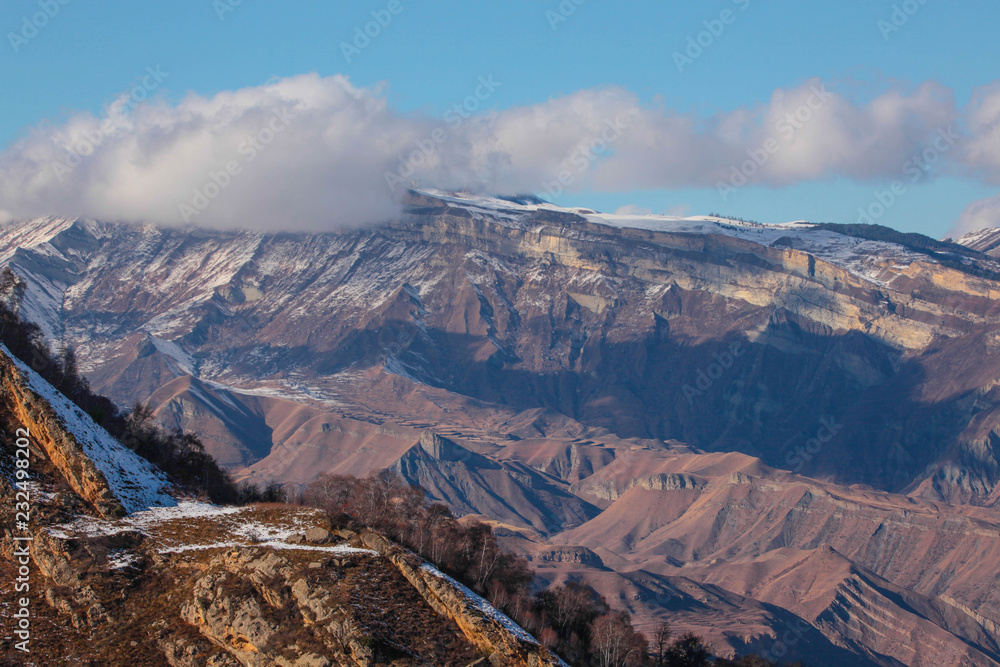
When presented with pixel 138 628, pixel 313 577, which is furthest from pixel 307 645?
pixel 138 628

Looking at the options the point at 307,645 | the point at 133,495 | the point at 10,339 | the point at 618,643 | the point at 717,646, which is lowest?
the point at 717,646

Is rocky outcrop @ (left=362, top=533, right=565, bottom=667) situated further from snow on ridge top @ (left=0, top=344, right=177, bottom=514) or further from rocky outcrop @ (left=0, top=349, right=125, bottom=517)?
rocky outcrop @ (left=0, top=349, right=125, bottom=517)

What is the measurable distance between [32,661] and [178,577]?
8.47 meters

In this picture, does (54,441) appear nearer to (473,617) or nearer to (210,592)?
(210,592)

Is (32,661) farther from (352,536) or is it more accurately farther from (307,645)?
(352,536)

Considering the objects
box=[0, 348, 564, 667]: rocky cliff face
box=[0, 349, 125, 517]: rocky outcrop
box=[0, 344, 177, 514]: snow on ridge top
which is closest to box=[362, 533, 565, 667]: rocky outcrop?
box=[0, 348, 564, 667]: rocky cliff face

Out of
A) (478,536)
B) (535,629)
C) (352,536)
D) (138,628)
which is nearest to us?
(138,628)

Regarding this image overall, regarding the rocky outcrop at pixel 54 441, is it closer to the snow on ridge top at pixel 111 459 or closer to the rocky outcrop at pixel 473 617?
the snow on ridge top at pixel 111 459

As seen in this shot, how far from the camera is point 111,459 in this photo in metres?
67.7

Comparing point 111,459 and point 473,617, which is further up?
point 111,459

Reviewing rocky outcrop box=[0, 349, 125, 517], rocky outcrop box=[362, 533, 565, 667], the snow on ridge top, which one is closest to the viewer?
rocky outcrop box=[362, 533, 565, 667]

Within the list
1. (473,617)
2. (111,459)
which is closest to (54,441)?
(111,459)

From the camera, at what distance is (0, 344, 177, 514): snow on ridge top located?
215ft

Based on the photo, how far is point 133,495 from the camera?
65.8 metres
